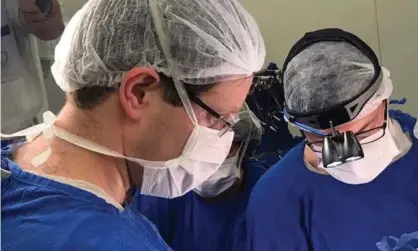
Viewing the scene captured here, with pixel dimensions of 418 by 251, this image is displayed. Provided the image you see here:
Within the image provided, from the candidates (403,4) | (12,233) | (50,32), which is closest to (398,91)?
(403,4)

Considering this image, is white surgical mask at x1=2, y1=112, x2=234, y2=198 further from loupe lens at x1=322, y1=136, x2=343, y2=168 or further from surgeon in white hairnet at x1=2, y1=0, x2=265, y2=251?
loupe lens at x1=322, y1=136, x2=343, y2=168

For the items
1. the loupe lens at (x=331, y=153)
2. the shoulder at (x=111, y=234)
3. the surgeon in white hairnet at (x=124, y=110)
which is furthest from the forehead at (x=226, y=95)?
the loupe lens at (x=331, y=153)

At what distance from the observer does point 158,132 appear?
1.01 m

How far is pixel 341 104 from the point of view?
5.13 feet

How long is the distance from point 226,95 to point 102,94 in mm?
217

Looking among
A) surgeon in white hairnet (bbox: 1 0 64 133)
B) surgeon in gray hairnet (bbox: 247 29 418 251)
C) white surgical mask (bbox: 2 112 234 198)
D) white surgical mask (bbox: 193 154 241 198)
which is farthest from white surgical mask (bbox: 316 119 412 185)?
surgeon in white hairnet (bbox: 1 0 64 133)

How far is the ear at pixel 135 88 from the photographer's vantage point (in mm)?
965

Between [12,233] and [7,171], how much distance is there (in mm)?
119

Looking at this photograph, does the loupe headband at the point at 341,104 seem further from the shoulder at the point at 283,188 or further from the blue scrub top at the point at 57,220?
the blue scrub top at the point at 57,220

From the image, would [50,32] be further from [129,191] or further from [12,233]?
[12,233]

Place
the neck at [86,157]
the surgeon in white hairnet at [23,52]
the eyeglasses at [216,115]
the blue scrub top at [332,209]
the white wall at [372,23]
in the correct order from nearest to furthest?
the neck at [86,157] < the eyeglasses at [216,115] < the blue scrub top at [332,209] < the surgeon in white hairnet at [23,52] < the white wall at [372,23]

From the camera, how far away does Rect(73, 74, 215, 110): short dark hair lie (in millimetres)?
980

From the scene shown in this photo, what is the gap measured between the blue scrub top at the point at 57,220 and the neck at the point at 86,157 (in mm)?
37

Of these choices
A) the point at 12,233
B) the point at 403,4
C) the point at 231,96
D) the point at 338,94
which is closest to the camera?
the point at 12,233
